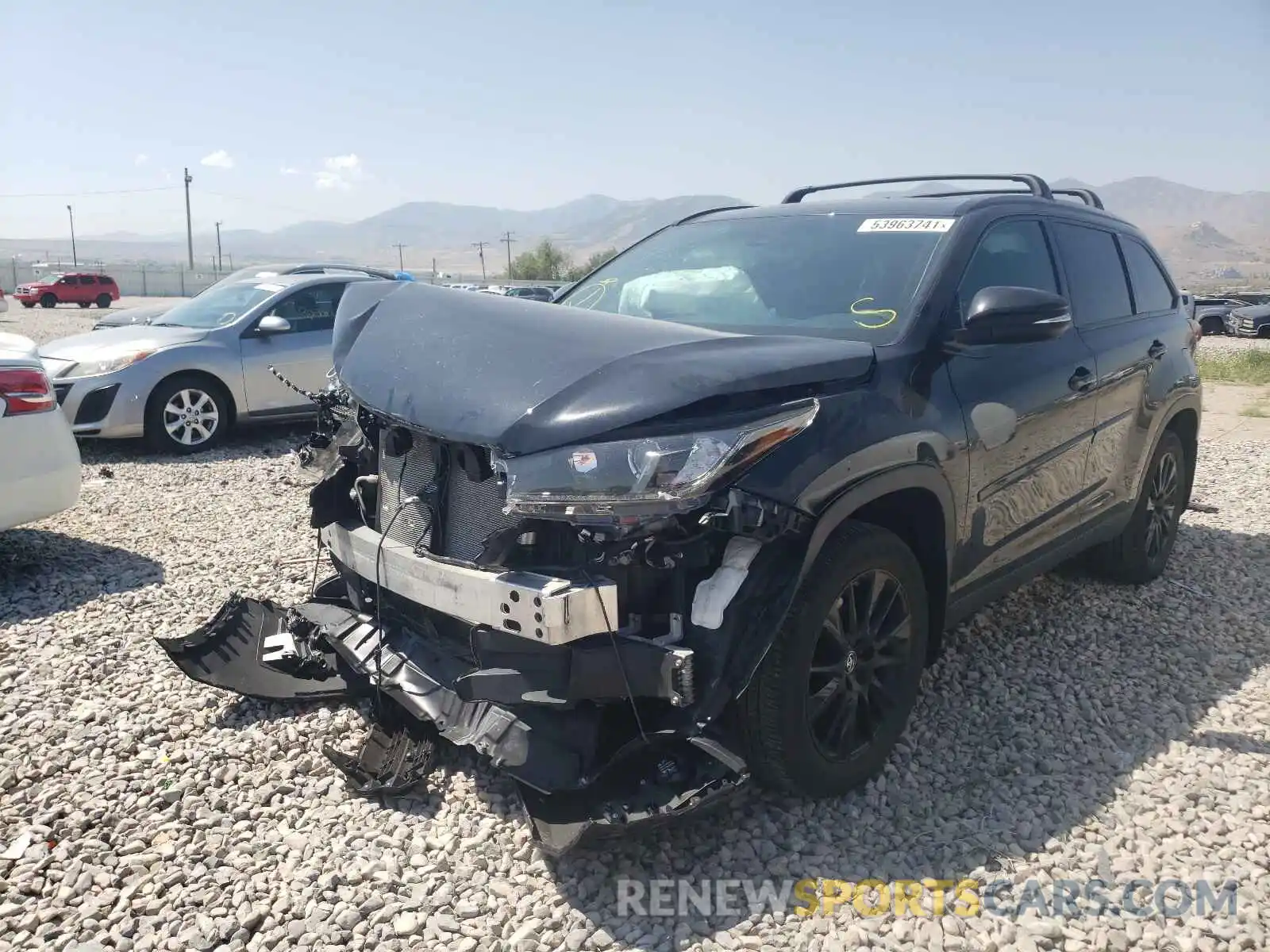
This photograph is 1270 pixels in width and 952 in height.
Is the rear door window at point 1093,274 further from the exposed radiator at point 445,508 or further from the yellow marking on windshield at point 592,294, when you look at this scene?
the exposed radiator at point 445,508

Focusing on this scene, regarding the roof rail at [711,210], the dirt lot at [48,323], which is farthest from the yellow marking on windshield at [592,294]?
the dirt lot at [48,323]

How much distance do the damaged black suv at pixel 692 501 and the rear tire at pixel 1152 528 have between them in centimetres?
96

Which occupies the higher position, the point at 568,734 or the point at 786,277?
the point at 786,277

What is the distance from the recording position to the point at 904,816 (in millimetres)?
3006

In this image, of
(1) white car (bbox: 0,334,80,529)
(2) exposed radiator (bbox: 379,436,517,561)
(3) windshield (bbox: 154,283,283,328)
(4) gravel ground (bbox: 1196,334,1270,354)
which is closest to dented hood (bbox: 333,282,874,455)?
(2) exposed radiator (bbox: 379,436,517,561)

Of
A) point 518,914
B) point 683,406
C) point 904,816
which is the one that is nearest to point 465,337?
point 683,406

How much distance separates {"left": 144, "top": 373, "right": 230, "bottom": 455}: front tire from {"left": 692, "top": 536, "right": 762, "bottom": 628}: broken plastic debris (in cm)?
720

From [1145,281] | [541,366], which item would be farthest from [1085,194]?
[541,366]

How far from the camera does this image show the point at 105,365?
820cm

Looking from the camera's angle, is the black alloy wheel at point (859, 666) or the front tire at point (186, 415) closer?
the black alloy wheel at point (859, 666)

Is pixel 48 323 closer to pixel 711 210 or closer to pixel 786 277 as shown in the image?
pixel 711 210

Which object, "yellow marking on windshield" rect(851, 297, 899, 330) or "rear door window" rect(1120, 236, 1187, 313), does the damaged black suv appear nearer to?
"yellow marking on windshield" rect(851, 297, 899, 330)

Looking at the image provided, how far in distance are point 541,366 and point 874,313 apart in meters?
1.29

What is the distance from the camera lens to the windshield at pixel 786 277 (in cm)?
340
